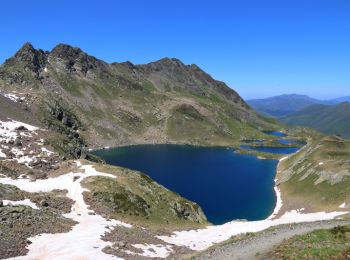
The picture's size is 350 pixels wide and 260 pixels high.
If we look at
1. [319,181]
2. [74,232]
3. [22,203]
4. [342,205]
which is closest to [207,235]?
[74,232]

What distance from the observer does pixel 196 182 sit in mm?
156000

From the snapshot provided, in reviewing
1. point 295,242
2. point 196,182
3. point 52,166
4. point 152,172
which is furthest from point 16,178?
point 152,172

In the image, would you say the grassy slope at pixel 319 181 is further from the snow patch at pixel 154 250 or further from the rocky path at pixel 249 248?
the snow patch at pixel 154 250

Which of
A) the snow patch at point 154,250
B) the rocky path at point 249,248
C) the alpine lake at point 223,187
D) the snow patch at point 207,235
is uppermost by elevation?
the rocky path at point 249,248

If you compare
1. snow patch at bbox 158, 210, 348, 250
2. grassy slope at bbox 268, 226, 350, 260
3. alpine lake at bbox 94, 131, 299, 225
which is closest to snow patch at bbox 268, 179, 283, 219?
alpine lake at bbox 94, 131, 299, 225

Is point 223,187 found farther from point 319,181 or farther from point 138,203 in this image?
point 138,203

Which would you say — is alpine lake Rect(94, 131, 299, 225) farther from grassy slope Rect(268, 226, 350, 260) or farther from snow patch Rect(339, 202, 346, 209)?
grassy slope Rect(268, 226, 350, 260)

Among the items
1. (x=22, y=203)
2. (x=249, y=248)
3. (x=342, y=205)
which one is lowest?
(x=342, y=205)

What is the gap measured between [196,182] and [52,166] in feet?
255

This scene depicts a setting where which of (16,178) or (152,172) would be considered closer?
(16,178)

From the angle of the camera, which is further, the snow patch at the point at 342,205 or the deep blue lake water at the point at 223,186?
the deep blue lake water at the point at 223,186

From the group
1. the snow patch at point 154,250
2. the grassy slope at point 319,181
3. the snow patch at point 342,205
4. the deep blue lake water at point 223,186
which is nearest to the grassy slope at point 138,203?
the snow patch at point 154,250

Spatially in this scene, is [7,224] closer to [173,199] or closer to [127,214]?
[127,214]

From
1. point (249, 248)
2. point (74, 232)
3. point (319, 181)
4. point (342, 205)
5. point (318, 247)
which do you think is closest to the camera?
point (318, 247)
